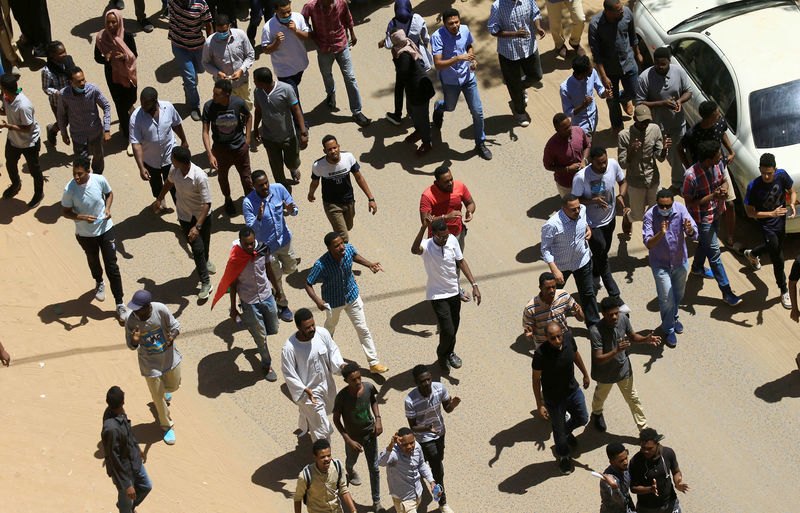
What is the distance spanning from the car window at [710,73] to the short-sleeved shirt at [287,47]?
485cm

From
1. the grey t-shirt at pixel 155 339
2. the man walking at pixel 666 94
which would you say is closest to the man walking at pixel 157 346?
the grey t-shirt at pixel 155 339

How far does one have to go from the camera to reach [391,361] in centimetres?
1335

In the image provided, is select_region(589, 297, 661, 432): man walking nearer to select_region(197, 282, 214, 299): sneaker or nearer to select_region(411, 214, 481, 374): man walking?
select_region(411, 214, 481, 374): man walking

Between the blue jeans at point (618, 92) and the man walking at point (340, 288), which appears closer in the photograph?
the man walking at point (340, 288)

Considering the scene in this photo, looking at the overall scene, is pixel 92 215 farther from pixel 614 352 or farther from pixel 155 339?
pixel 614 352

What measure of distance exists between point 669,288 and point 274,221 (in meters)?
4.29

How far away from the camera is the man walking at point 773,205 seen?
13.6m

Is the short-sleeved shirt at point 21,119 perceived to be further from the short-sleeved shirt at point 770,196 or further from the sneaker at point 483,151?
the short-sleeved shirt at point 770,196

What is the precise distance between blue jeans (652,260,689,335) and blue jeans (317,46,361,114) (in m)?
5.25

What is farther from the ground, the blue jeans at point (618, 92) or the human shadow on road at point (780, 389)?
the blue jeans at point (618, 92)

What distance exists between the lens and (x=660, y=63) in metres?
15.0

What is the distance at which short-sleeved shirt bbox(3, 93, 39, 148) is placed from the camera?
14953 millimetres

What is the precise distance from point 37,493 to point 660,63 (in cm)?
863

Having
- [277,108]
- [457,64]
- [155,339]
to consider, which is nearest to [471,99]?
[457,64]
